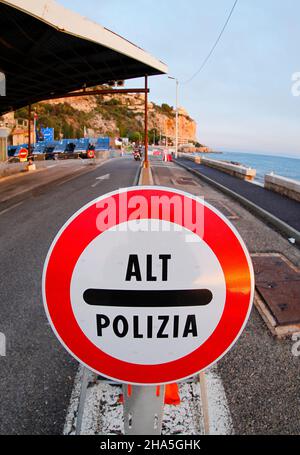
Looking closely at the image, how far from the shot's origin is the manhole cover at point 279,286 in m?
3.64

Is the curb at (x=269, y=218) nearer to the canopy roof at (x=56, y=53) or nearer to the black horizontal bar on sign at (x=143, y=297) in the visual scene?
the black horizontal bar on sign at (x=143, y=297)

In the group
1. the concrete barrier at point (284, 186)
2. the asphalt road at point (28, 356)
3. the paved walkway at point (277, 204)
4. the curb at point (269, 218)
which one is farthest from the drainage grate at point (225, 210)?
the asphalt road at point (28, 356)

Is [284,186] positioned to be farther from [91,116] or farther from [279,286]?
[91,116]

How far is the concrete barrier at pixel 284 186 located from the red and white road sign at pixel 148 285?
11.1m

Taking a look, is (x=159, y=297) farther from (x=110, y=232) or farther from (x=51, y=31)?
(x=51, y=31)

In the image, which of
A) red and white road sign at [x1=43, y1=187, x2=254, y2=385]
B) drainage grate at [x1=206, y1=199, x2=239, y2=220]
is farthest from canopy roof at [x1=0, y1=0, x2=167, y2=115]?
red and white road sign at [x1=43, y1=187, x2=254, y2=385]

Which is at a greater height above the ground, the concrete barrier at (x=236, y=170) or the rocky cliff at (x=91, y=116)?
the rocky cliff at (x=91, y=116)

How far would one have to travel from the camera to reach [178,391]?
102 inches

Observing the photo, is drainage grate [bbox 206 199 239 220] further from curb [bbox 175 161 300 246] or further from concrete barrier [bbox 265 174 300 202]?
concrete barrier [bbox 265 174 300 202]

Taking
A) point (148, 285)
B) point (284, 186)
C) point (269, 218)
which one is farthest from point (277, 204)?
point (148, 285)

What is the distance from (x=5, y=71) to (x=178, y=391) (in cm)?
1596

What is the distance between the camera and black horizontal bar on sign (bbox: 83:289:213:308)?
1039 mm

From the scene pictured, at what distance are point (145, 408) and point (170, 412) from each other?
1.26 m

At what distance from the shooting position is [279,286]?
4406 millimetres
